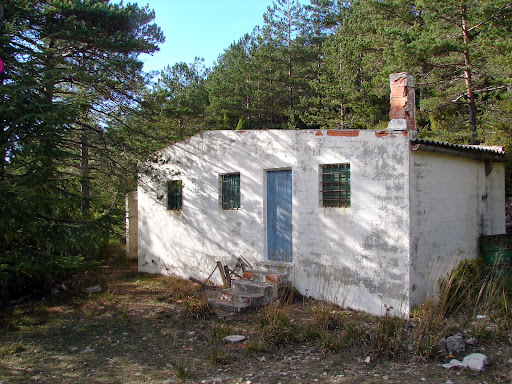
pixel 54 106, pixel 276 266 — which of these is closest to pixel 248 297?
pixel 276 266

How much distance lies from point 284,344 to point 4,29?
8042 millimetres

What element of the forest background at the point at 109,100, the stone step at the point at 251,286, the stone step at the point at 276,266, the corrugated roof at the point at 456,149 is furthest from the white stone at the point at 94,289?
the corrugated roof at the point at 456,149

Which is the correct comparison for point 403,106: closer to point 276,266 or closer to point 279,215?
point 279,215

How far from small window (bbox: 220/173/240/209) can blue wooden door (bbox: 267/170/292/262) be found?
41.9 inches

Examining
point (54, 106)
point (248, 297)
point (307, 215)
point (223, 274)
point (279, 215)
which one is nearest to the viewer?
point (54, 106)

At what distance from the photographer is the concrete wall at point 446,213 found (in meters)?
7.64

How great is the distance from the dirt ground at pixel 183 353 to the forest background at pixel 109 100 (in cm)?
124

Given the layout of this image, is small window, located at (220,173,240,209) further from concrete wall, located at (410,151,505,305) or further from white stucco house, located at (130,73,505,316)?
concrete wall, located at (410,151,505,305)

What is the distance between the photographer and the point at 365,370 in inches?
215

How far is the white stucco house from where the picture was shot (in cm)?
765

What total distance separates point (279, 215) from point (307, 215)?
0.89 metres

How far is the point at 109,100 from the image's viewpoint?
10906mm

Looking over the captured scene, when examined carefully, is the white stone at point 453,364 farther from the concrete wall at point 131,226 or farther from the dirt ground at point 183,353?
the concrete wall at point 131,226

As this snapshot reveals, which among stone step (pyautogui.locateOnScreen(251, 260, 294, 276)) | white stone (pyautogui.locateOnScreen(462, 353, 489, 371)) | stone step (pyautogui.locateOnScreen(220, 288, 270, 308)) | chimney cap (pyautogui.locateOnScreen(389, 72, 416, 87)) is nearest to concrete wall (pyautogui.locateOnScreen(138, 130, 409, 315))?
stone step (pyautogui.locateOnScreen(251, 260, 294, 276))
